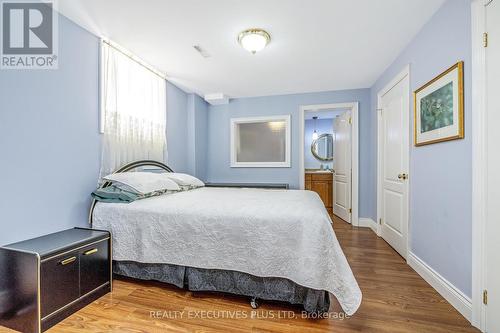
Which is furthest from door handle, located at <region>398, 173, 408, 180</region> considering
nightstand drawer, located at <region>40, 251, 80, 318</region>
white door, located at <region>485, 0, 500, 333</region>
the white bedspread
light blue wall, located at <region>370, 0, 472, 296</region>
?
nightstand drawer, located at <region>40, 251, 80, 318</region>

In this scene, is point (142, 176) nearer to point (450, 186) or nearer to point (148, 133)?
point (148, 133)

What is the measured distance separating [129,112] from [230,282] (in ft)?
7.44

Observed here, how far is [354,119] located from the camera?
4.03 metres

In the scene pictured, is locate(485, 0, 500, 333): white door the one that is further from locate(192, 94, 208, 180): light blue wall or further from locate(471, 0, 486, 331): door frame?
locate(192, 94, 208, 180): light blue wall

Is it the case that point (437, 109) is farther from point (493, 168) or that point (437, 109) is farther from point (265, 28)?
point (265, 28)

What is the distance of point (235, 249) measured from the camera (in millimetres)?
1716

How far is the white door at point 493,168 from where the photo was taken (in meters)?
1.35

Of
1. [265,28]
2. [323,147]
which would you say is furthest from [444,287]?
[323,147]

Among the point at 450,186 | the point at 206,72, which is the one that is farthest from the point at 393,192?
the point at 206,72

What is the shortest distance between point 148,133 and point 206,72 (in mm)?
1190

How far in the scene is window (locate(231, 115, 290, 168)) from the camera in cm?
446

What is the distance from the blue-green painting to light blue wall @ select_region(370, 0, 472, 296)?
0.17 meters

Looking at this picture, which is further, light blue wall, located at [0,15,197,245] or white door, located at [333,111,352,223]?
white door, located at [333,111,352,223]

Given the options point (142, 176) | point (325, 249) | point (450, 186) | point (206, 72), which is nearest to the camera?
point (325, 249)
